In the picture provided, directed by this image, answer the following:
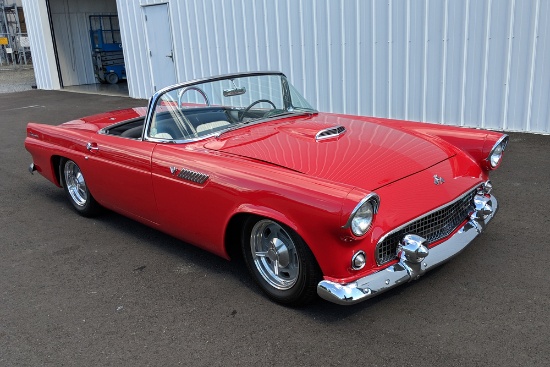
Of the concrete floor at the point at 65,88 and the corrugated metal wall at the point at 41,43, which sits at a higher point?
the corrugated metal wall at the point at 41,43

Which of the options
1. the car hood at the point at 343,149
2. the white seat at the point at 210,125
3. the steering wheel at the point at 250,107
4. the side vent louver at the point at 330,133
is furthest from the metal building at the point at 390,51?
the white seat at the point at 210,125

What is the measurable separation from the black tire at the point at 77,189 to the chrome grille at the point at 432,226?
293cm

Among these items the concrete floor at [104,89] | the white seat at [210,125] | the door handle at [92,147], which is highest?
the white seat at [210,125]

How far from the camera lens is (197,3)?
10680 mm

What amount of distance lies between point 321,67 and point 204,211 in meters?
6.07

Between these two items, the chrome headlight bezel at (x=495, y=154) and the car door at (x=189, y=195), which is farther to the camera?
the chrome headlight bezel at (x=495, y=154)

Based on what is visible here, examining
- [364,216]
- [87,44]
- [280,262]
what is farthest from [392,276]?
[87,44]

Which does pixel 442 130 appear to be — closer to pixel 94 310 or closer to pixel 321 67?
pixel 94 310

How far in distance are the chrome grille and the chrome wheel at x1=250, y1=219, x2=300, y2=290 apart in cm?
49

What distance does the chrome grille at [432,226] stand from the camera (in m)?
2.77

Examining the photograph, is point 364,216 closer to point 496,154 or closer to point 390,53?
point 496,154

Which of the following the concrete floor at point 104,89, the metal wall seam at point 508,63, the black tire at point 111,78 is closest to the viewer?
the metal wall seam at point 508,63

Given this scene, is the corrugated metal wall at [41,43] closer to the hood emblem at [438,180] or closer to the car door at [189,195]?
the car door at [189,195]

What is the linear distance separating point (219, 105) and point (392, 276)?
6.65 feet
